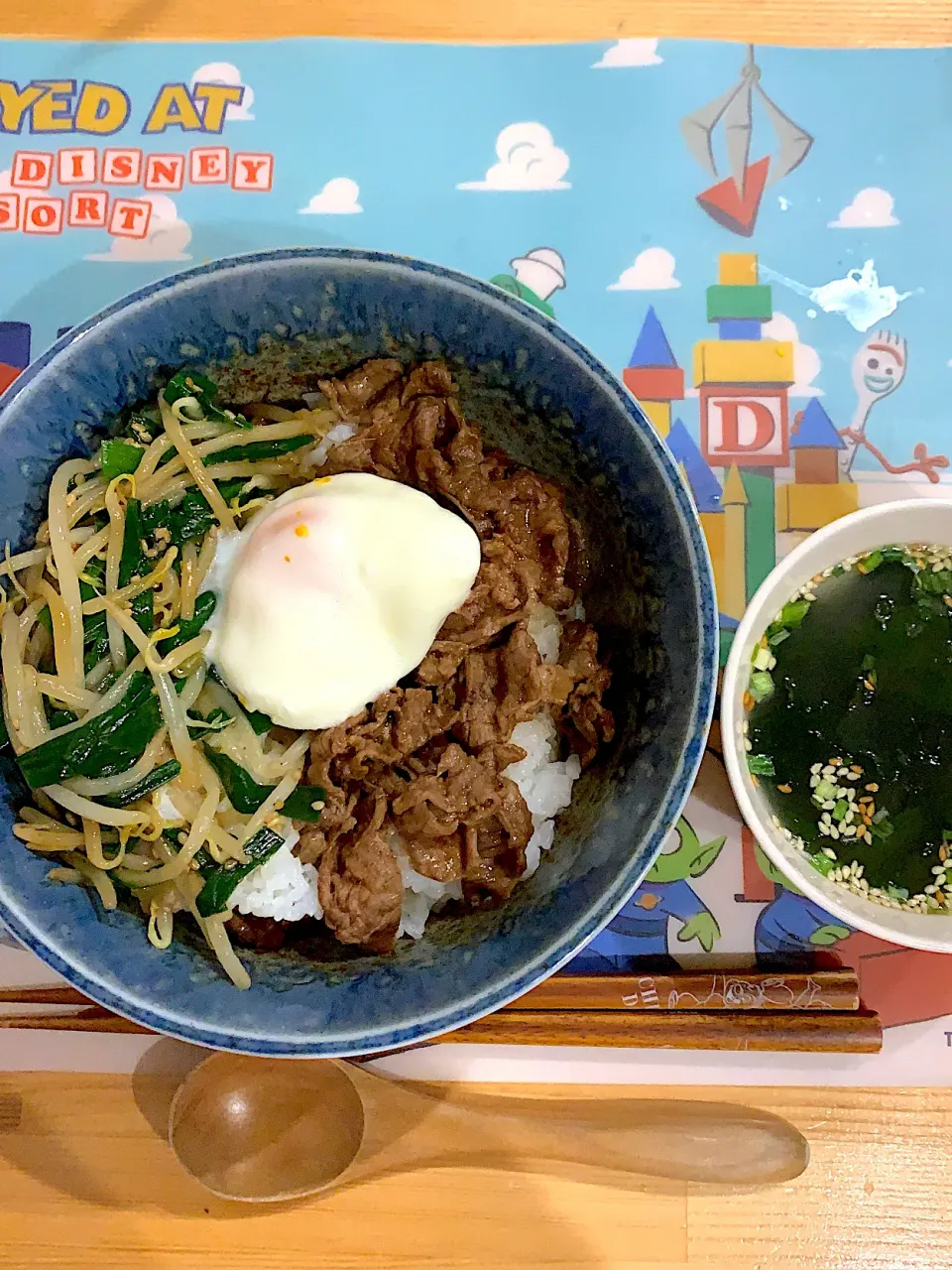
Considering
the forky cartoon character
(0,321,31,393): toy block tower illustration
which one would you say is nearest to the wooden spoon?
the forky cartoon character

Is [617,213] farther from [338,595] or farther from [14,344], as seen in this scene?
[14,344]

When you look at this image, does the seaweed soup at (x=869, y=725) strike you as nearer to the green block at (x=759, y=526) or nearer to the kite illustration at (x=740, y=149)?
the green block at (x=759, y=526)

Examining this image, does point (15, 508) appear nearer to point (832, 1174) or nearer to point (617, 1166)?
point (617, 1166)

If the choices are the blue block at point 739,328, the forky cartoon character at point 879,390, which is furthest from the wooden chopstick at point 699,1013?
the blue block at point 739,328

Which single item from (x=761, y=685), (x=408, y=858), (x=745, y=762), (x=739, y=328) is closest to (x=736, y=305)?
(x=739, y=328)

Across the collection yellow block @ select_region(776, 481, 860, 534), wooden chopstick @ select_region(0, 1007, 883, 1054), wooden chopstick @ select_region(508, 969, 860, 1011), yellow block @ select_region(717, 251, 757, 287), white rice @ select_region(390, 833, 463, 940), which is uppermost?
yellow block @ select_region(717, 251, 757, 287)

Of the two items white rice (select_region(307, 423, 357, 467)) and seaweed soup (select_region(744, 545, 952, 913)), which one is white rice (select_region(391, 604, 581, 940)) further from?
white rice (select_region(307, 423, 357, 467))

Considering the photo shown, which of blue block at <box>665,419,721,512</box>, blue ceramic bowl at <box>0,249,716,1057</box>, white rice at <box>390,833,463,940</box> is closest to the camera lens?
blue ceramic bowl at <box>0,249,716,1057</box>
